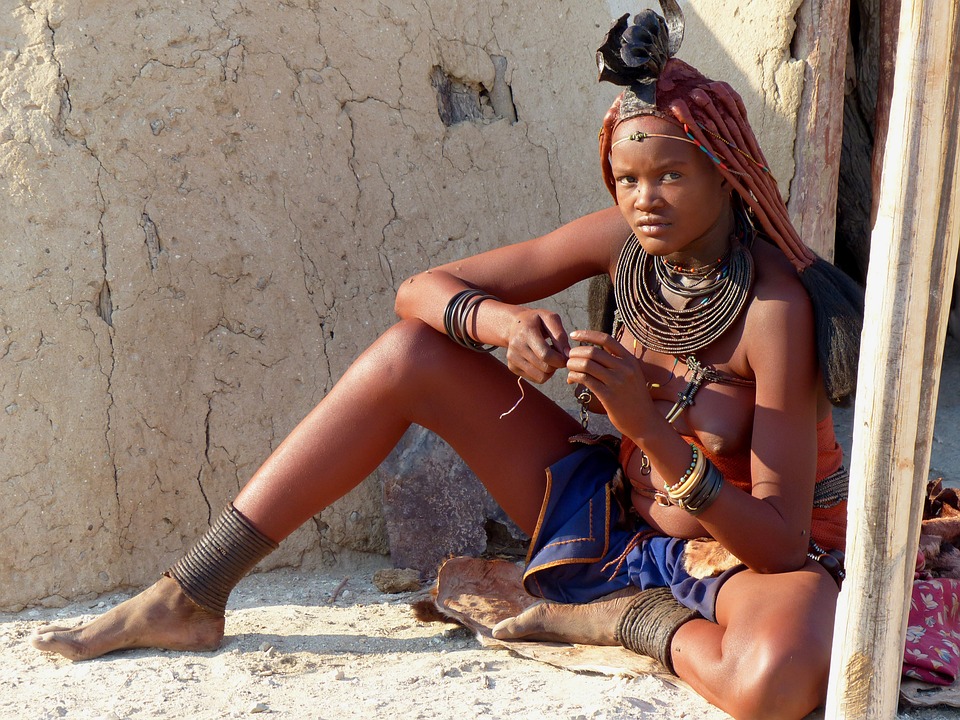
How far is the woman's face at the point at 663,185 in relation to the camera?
2426 mm

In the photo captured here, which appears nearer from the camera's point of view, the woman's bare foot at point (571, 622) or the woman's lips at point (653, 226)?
the woman's lips at point (653, 226)

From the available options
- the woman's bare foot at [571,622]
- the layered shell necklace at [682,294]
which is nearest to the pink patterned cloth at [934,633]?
the woman's bare foot at [571,622]

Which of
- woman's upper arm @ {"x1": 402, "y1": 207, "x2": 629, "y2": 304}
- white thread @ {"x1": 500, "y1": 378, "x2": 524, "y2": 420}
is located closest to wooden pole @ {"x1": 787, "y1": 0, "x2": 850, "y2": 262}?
woman's upper arm @ {"x1": 402, "y1": 207, "x2": 629, "y2": 304}

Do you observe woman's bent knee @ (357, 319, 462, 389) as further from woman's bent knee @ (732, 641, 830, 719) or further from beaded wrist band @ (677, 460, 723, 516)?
woman's bent knee @ (732, 641, 830, 719)

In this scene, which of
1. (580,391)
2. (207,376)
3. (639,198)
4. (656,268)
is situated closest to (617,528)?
(580,391)

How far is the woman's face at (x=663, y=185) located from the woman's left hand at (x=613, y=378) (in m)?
0.32

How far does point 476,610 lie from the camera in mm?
2902

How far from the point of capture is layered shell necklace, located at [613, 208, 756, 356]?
8.30 ft

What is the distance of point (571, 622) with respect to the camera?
2.73 m

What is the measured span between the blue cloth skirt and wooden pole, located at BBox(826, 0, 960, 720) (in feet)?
2.03

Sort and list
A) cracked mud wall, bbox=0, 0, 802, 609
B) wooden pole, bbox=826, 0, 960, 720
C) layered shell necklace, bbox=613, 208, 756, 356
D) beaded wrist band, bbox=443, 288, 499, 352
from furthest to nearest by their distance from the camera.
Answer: cracked mud wall, bbox=0, 0, 802, 609
beaded wrist band, bbox=443, 288, 499, 352
layered shell necklace, bbox=613, 208, 756, 356
wooden pole, bbox=826, 0, 960, 720

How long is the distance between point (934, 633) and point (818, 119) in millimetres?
1829

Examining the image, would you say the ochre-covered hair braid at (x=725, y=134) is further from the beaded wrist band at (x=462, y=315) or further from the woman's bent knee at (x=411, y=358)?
the woman's bent knee at (x=411, y=358)

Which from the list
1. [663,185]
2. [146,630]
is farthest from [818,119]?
[146,630]
